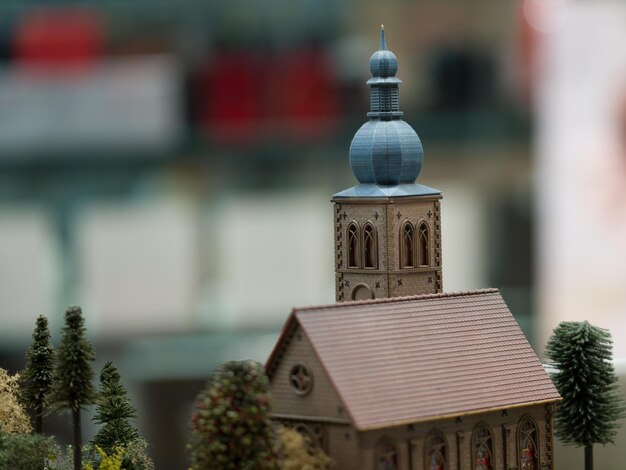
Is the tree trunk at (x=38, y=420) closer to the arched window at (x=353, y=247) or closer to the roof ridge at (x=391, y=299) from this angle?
the roof ridge at (x=391, y=299)

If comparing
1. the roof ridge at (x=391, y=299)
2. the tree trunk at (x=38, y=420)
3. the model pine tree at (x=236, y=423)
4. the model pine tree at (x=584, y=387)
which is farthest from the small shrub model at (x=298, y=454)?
the model pine tree at (x=584, y=387)

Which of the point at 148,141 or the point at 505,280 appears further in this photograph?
the point at 505,280

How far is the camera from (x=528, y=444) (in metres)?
54.9

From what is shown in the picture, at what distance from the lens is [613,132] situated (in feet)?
211

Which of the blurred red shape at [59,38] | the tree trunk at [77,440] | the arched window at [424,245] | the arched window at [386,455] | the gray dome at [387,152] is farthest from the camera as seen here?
the blurred red shape at [59,38]

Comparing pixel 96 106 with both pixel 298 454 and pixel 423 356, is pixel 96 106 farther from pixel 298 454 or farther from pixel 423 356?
pixel 298 454

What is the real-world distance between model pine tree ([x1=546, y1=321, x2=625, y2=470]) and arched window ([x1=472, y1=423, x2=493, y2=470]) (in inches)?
130

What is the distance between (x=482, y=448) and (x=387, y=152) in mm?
6181

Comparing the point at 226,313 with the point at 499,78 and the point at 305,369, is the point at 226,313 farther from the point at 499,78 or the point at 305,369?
the point at 305,369

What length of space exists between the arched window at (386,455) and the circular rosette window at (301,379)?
1653mm

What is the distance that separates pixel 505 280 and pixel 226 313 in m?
7.14

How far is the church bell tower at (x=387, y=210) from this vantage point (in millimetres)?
56562

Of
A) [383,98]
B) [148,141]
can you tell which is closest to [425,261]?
[383,98]

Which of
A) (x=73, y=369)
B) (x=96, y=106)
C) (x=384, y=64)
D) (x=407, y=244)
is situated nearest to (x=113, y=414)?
(x=73, y=369)
